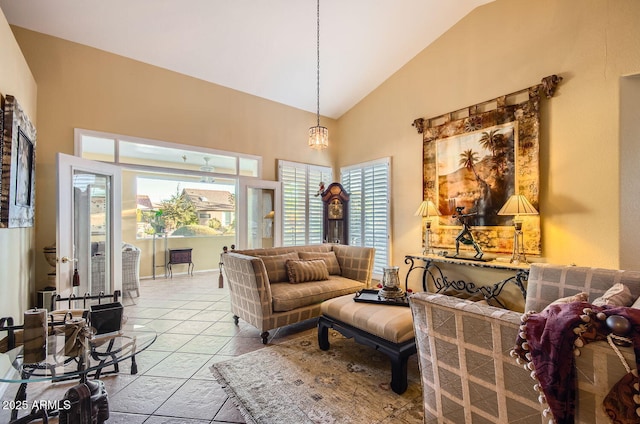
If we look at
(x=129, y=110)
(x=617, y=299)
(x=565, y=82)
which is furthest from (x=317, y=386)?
(x=129, y=110)

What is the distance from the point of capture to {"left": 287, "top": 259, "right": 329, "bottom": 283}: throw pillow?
3.56 metres

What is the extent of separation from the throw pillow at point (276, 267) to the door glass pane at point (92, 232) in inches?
81.9

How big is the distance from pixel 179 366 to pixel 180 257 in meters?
4.70

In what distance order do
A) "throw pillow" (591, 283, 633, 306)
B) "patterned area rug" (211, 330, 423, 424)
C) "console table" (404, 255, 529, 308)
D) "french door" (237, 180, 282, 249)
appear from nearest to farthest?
"throw pillow" (591, 283, 633, 306), "patterned area rug" (211, 330, 423, 424), "console table" (404, 255, 529, 308), "french door" (237, 180, 282, 249)

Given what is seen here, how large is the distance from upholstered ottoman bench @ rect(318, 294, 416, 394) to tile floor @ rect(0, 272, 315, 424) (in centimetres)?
72

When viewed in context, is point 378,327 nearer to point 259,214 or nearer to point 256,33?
point 259,214

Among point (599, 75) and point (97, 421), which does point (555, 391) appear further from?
point (599, 75)

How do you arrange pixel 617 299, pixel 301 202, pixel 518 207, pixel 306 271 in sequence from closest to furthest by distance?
pixel 617 299
pixel 518 207
pixel 306 271
pixel 301 202

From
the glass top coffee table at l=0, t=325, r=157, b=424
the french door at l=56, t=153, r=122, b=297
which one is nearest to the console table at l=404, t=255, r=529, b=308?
the glass top coffee table at l=0, t=325, r=157, b=424

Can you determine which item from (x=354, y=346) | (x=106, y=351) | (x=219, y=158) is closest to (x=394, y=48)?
(x=219, y=158)

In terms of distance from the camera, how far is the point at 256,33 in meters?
3.73

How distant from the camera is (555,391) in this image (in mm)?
1028

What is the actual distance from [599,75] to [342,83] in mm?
3319

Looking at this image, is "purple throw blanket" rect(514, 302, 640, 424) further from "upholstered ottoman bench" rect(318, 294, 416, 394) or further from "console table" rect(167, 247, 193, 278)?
"console table" rect(167, 247, 193, 278)
